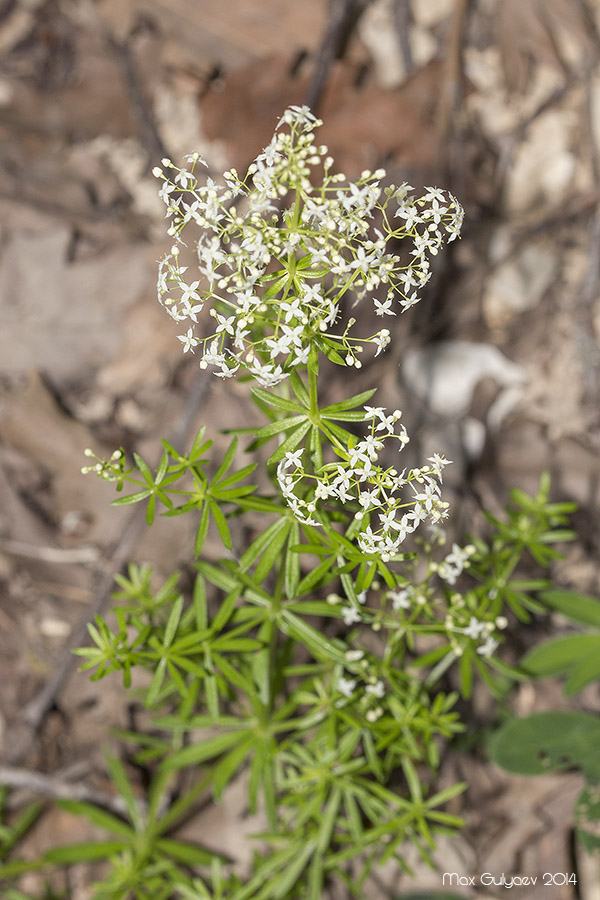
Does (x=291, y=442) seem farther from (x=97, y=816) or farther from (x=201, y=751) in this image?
(x=97, y=816)

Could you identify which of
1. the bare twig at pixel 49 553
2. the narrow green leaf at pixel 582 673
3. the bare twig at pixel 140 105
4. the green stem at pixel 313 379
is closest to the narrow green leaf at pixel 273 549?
the green stem at pixel 313 379

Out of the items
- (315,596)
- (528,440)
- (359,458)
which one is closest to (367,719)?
(315,596)

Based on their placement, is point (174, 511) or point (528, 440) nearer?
point (174, 511)

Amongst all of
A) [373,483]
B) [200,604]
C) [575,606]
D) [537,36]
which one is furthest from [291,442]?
[537,36]

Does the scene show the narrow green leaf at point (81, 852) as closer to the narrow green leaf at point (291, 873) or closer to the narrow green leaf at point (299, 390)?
the narrow green leaf at point (291, 873)

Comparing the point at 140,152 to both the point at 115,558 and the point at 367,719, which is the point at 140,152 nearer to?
the point at 115,558

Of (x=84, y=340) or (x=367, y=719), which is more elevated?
(x=367, y=719)
